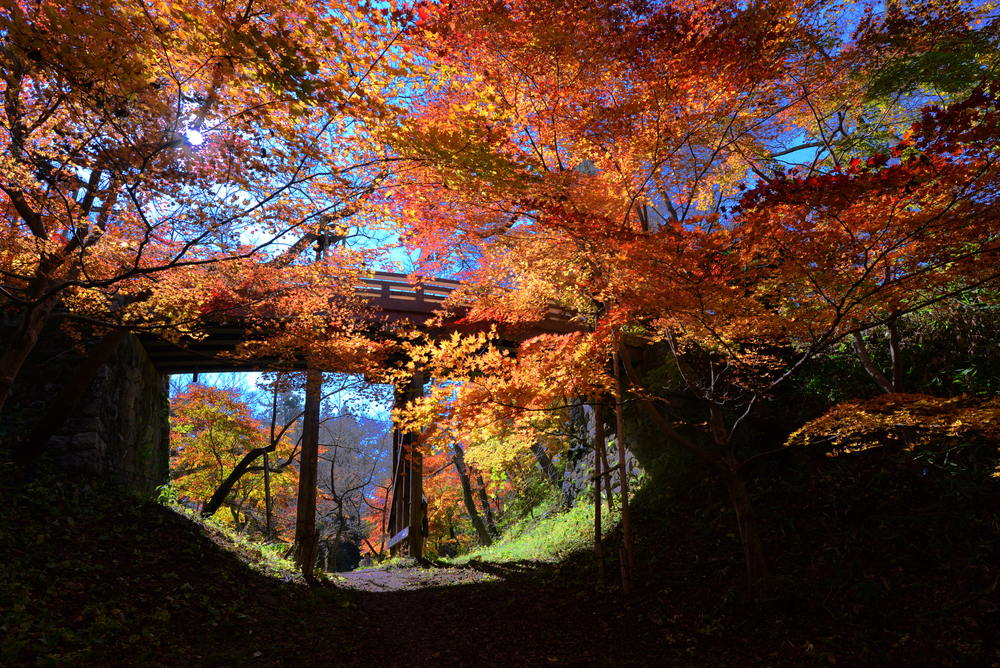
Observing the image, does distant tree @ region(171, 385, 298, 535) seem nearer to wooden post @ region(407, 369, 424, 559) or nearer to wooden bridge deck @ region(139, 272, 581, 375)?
wooden bridge deck @ region(139, 272, 581, 375)

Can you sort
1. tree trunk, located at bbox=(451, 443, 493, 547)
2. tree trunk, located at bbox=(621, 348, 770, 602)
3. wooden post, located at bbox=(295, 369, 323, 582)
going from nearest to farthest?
tree trunk, located at bbox=(621, 348, 770, 602) → wooden post, located at bbox=(295, 369, 323, 582) → tree trunk, located at bbox=(451, 443, 493, 547)

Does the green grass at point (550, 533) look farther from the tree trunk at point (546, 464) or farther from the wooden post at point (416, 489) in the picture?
the wooden post at point (416, 489)

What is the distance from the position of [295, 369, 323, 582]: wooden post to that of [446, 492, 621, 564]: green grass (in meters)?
3.63

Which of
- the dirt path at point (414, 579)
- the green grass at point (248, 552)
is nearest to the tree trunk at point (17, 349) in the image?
the green grass at point (248, 552)

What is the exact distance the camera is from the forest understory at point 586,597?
13.9 ft

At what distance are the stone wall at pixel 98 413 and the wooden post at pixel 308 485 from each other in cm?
245

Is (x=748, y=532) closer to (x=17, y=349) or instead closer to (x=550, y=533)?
(x=550, y=533)

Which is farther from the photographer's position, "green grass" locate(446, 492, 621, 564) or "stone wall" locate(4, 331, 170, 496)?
"green grass" locate(446, 492, 621, 564)

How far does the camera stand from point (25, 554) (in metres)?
4.95

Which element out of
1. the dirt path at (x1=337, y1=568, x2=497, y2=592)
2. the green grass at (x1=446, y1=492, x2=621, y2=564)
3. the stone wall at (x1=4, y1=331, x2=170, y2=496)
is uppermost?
the stone wall at (x1=4, y1=331, x2=170, y2=496)

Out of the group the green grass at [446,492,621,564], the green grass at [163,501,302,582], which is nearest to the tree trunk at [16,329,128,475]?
the green grass at [163,501,302,582]

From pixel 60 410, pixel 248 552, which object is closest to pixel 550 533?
pixel 248 552

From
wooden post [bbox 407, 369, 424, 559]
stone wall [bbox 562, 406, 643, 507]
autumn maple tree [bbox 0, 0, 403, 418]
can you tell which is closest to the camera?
autumn maple tree [bbox 0, 0, 403, 418]

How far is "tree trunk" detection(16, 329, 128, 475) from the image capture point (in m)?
6.69
